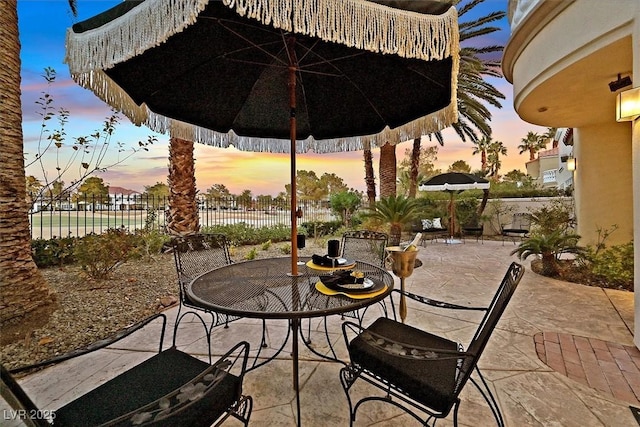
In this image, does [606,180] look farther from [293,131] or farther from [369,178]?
[293,131]

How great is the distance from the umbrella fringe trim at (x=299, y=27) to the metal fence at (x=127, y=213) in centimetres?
205

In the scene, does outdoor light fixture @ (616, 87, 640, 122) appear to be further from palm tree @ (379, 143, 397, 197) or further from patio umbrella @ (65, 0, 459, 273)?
palm tree @ (379, 143, 397, 197)

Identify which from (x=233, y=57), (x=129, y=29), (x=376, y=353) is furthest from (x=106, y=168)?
(x=376, y=353)

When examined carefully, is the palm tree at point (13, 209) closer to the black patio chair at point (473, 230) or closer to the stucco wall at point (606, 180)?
the stucco wall at point (606, 180)

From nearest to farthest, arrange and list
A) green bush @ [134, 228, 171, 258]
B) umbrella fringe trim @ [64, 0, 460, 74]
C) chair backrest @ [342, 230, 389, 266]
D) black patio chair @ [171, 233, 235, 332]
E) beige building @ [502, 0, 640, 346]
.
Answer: umbrella fringe trim @ [64, 0, 460, 74] < black patio chair @ [171, 233, 235, 332] < beige building @ [502, 0, 640, 346] < chair backrest @ [342, 230, 389, 266] < green bush @ [134, 228, 171, 258]

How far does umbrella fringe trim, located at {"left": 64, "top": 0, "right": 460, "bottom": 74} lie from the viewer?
1.26m

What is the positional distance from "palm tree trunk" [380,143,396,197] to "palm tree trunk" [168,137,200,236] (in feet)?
17.3

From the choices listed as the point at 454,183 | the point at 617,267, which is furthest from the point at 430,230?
the point at 617,267

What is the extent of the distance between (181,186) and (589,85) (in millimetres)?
7224

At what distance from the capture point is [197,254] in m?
2.84

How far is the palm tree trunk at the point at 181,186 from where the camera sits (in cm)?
626

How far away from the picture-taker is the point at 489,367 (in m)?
2.27

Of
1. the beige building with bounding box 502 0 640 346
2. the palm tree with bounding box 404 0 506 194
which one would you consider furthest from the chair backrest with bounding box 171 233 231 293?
the palm tree with bounding box 404 0 506 194

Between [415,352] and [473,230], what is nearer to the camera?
[415,352]
